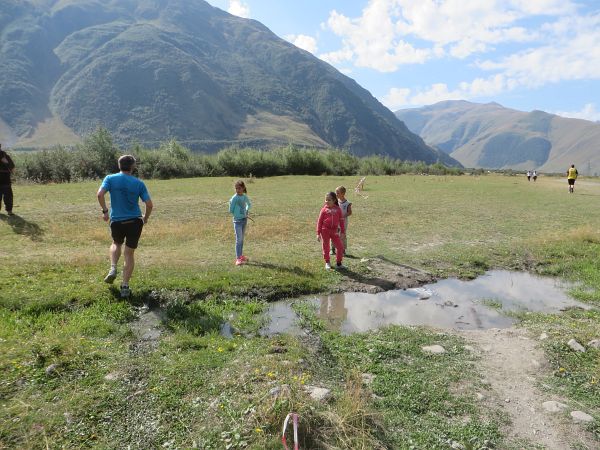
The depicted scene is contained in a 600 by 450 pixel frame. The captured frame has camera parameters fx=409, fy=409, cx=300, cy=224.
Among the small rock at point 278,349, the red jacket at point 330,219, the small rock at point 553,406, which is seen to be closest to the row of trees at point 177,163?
the red jacket at point 330,219

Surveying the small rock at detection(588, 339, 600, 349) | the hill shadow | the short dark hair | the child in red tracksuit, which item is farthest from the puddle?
the hill shadow

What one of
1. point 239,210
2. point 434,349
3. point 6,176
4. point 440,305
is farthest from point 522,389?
point 6,176

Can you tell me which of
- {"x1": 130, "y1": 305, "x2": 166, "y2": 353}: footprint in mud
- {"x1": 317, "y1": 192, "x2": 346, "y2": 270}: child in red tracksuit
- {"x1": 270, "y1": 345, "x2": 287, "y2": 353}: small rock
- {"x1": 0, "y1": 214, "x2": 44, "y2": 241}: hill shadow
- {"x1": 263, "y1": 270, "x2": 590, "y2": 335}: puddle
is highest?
{"x1": 317, "y1": 192, "x2": 346, "y2": 270}: child in red tracksuit

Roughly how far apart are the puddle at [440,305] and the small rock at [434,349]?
1322 mm

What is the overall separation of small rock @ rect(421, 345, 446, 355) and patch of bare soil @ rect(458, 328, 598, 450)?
62 cm

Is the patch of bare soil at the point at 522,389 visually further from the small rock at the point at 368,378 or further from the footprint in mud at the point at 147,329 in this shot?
the footprint in mud at the point at 147,329

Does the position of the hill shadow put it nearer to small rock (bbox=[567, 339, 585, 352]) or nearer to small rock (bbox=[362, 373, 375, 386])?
small rock (bbox=[362, 373, 375, 386])

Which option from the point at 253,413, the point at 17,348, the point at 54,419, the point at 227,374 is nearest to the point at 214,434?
the point at 253,413

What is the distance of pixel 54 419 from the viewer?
477 centimetres

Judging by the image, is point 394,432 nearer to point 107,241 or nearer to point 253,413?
point 253,413

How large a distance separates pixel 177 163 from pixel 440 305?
49.2m

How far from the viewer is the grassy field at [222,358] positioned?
15.7ft

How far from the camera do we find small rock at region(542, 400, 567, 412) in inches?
214

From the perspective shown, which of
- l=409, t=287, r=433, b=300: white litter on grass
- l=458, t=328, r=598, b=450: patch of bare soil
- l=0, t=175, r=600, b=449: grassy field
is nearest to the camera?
l=0, t=175, r=600, b=449: grassy field
